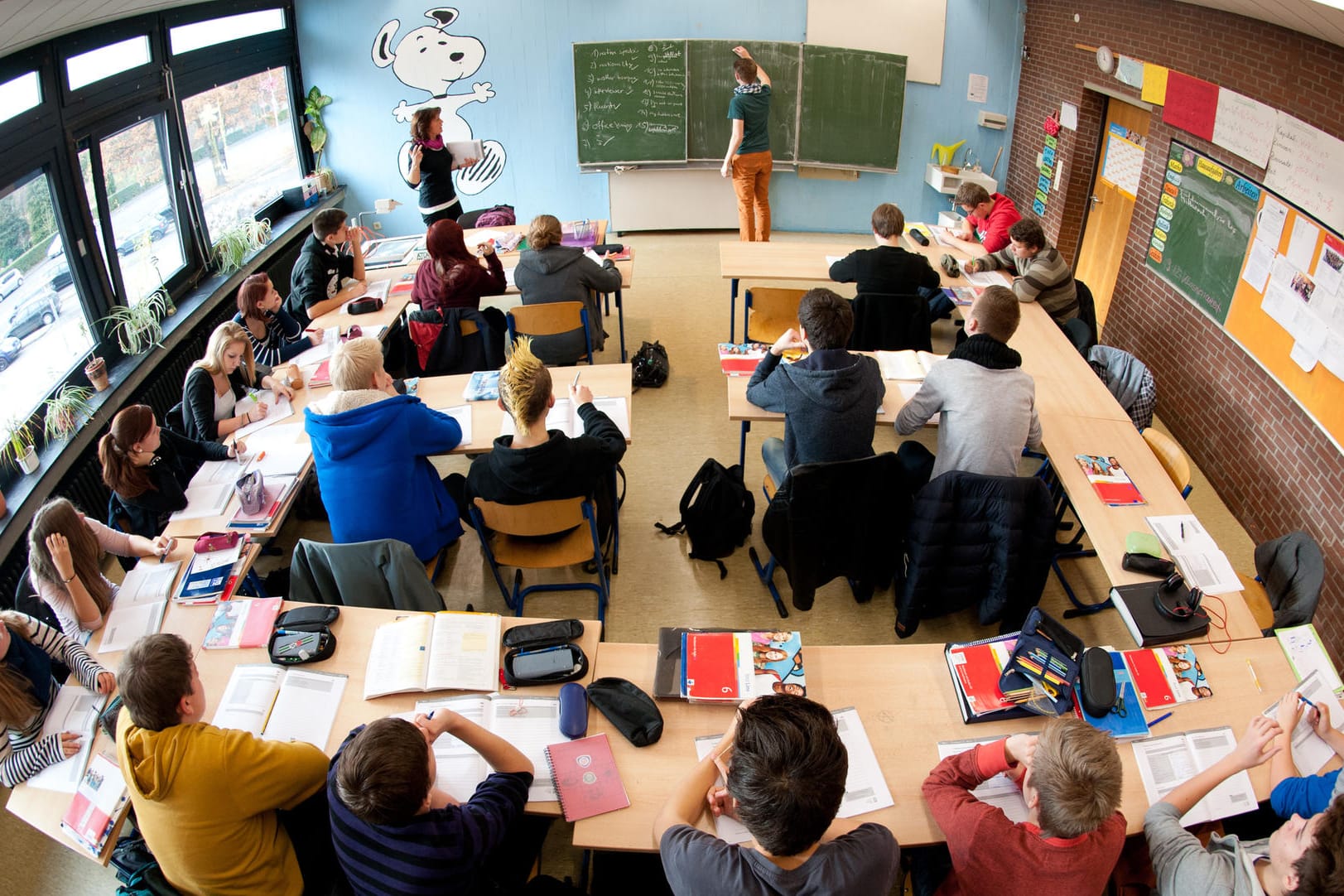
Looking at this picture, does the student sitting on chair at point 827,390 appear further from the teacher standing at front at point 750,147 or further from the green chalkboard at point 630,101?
the green chalkboard at point 630,101

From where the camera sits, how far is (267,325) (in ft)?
15.6

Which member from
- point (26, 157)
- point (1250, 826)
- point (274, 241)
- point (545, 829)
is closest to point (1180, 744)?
point (1250, 826)

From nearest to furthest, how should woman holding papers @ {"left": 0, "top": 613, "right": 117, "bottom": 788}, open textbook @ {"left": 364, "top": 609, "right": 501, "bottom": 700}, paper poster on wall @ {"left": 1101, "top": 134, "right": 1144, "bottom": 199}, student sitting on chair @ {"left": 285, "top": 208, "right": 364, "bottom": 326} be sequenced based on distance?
woman holding papers @ {"left": 0, "top": 613, "right": 117, "bottom": 788} → open textbook @ {"left": 364, "top": 609, "right": 501, "bottom": 700} → student sitting on chair @ {"left": 285, "top": 208, "right": 364, "bottom": 326} → paper poster on wall @ {"left": 1101, "top": 134, "right": 1144, "bottom": 199}

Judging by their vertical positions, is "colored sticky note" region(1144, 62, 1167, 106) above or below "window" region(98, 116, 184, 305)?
above

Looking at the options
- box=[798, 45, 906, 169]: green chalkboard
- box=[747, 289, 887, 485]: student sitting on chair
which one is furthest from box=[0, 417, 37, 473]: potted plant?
box=[798, 45, 906, 169]: green chalkboard

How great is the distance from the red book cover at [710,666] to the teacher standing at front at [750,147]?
5482 mm

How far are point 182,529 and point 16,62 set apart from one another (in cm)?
254

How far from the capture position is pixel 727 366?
438 centimetres

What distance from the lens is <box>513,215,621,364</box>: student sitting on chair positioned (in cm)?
505

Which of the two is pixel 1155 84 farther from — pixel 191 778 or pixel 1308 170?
pixel 191 778

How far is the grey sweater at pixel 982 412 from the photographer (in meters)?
3.51

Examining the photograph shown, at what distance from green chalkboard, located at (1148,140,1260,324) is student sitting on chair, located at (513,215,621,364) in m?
3.56

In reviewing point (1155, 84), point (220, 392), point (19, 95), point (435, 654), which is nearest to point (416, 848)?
point (435, 654)

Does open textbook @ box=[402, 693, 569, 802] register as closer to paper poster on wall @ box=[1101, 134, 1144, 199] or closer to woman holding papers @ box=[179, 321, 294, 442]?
woman holding papers @ box=[179, 321, 294, 442]
